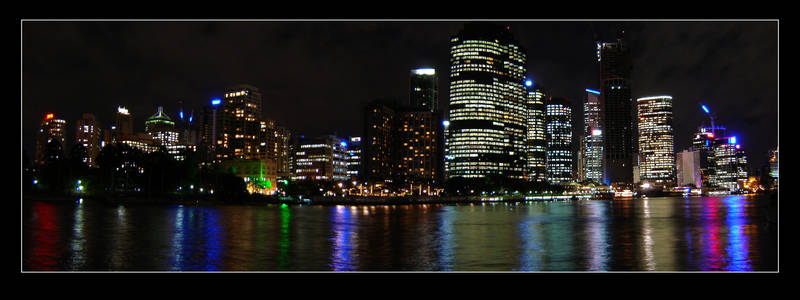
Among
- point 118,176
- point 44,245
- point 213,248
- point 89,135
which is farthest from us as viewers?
point 89,135

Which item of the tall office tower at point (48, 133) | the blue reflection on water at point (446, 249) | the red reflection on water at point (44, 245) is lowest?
the blue reflection on water at point (446, 249)

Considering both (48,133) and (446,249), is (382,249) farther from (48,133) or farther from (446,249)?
(48,133)

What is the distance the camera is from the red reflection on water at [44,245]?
2556cm

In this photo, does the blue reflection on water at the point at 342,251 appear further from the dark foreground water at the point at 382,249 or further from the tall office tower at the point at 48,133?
the tall office tower at the point at 48,133

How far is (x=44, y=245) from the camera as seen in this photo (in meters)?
32.4

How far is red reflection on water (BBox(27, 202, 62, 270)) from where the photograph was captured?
2556 centimetres

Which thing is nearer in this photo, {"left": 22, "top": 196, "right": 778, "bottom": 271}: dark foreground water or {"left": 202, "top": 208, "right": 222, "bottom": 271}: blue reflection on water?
{"left": 202, "top": 208, "right": 222, "bottom": 271}: blue reflection on water

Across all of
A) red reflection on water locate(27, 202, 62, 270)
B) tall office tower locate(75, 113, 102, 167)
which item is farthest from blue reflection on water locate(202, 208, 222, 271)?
tall office tower locate(75, 113, 102, 167)

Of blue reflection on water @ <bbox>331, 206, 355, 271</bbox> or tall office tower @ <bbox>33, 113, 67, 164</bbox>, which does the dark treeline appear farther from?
blue reflection on water @ <bbox>331, 206, 355, 271</bbox>

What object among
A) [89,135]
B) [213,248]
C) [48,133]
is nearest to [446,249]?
[213,248]

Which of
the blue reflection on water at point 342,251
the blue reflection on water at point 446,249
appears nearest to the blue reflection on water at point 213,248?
the blue reflection on water at point 342,251
